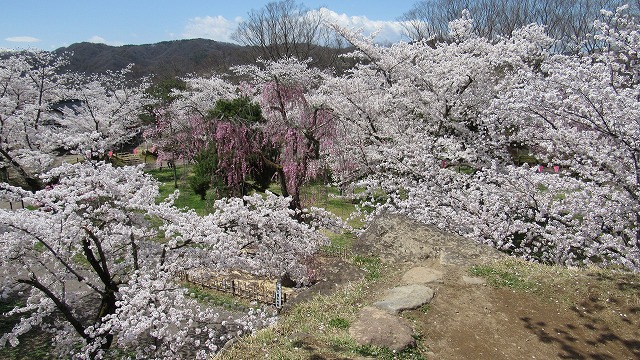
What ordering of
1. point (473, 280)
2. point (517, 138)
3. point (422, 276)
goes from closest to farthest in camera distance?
point (473, 280) < point (422, 276) < point (517, 138)

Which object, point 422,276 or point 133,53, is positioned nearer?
point 422,276

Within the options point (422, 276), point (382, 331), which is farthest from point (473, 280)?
point (382, 331)

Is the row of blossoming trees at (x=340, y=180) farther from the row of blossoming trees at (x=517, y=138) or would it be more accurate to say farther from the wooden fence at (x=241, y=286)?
the wooden fence at (x=241, y=286)

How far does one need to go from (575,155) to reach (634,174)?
1.42 m

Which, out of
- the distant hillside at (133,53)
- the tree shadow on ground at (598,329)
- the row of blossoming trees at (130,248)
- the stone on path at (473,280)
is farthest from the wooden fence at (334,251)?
the distant hillside at (133,53)

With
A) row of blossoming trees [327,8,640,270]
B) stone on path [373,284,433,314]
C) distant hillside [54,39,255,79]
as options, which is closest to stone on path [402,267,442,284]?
stone on path [373,284,433,314]

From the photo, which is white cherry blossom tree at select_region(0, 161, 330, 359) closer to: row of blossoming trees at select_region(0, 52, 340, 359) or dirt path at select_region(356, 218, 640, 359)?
row of blossoming trees at select_region(0, 52, 340, 359)

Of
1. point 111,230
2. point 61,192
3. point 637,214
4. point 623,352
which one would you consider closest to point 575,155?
point 637,214

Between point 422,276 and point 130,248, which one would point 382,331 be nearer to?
point 422,276

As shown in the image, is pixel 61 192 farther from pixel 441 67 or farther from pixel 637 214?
pixel 441 67

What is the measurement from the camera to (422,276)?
23.4 ft

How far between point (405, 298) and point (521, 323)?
1.58 meters

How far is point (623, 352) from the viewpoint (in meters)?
5.21

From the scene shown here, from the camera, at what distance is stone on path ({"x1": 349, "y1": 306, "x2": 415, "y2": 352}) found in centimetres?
520
